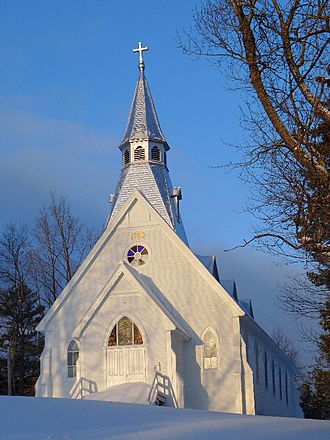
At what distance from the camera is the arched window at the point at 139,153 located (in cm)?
3356

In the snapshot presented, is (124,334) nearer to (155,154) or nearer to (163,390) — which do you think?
(163,390)

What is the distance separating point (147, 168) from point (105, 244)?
4.85 metres

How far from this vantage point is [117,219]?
29703 millimetres

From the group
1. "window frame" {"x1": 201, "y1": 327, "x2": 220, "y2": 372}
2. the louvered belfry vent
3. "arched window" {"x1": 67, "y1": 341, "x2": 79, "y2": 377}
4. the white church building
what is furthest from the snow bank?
the louvered belfry vent

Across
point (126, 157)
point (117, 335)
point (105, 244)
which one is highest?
point (126, 157)

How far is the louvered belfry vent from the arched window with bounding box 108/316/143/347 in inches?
360

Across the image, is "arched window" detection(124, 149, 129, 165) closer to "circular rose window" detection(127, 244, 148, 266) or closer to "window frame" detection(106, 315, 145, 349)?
"circular rose window" detection(127, 244, 148, 266)

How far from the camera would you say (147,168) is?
3303 centimetres

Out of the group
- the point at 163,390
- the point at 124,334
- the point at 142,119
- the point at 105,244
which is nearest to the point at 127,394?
the point at 163,390

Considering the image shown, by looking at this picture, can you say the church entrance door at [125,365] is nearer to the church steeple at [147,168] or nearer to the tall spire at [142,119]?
the church steeple at [147,168]

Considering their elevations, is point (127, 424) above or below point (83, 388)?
above

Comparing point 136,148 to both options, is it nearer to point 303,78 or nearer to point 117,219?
point 117,219

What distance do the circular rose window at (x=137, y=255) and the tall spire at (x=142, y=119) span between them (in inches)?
243

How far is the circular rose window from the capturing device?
2948cm
